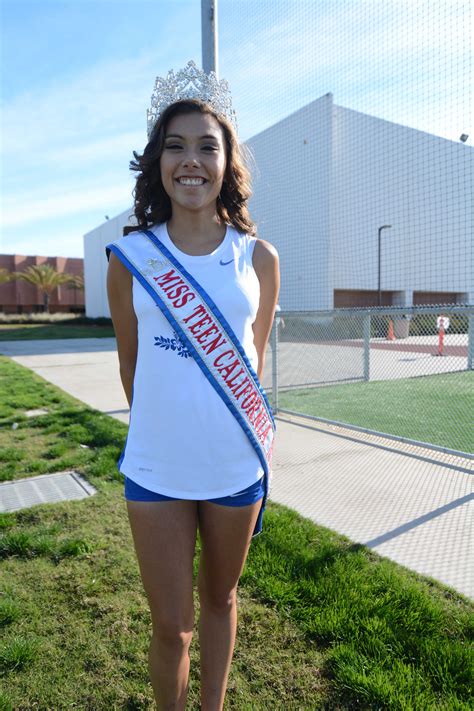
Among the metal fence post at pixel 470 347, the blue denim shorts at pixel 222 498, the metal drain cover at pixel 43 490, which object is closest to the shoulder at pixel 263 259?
the blue denim shorts at pixel 222 498

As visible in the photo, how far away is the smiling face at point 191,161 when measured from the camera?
1.49m

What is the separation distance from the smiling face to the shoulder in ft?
0.70

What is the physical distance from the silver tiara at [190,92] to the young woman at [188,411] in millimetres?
55

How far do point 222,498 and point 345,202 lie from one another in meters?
23.1

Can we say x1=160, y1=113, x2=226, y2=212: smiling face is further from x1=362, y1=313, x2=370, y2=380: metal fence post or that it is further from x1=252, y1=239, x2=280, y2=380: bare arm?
x1=362, y1=313, x2=370, y2=380: metal fence post

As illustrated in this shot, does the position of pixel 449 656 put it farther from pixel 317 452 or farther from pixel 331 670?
pixel 317 452

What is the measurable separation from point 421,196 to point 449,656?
22.6 metres

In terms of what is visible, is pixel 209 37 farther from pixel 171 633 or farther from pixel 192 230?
pixel 171 633

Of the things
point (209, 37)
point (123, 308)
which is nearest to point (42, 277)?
point (209, 37)

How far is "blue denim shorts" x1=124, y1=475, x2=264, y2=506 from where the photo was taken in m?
1.36

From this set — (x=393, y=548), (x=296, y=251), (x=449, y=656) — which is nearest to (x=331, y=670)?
(x=449, y=656)

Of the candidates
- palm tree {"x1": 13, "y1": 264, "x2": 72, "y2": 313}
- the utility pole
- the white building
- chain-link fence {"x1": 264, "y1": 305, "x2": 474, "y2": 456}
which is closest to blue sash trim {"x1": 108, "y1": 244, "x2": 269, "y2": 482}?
chain-link fence {"x1": 264, "y1": 305, "x2": 474, "y2": 456}

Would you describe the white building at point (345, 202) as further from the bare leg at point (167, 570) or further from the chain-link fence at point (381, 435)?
the bare leg at point (167, 570)

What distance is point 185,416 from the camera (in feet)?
4.38
